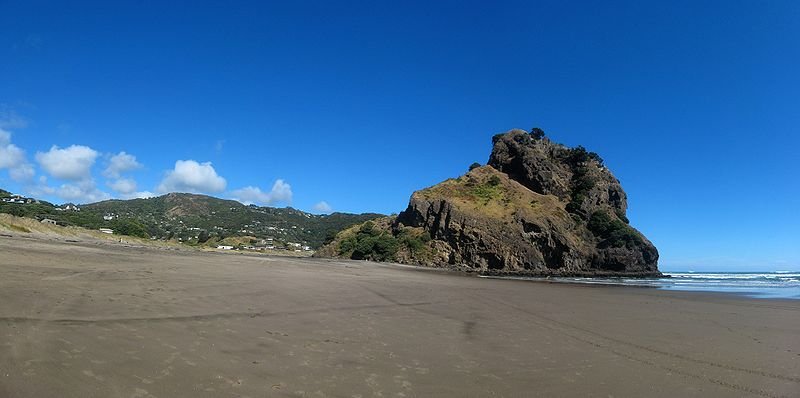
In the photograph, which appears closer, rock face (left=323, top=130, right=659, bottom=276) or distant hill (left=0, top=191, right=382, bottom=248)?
rock face (left=323, top=130, right=659, bottom=276)

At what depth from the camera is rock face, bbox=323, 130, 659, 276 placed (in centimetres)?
9012

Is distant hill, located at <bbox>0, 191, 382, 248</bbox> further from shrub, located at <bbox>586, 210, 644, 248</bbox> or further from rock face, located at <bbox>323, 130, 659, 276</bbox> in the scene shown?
shrub, located at <bbox>586, 210, 644, 248</bbox>

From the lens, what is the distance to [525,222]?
95.4m

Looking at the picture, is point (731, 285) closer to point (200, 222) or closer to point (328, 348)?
point (328, 348)

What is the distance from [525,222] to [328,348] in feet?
299

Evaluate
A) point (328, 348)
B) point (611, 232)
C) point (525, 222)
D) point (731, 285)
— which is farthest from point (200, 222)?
point (328, 348)

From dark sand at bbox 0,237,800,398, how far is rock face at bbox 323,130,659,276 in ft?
214

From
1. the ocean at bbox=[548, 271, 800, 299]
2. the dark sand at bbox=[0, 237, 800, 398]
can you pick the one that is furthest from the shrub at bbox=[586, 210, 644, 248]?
the dark sand at bbox=[0, 237, 800, 398]

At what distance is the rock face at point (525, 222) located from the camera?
90.1m

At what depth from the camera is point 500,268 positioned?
87938 millimetres

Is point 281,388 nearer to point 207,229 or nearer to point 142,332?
point 142,332

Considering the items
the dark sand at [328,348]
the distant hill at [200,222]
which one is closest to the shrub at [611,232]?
the distant hill at [200,222]

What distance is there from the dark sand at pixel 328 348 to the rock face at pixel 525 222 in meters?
65.2

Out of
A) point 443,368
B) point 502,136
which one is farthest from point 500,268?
point 443,368
